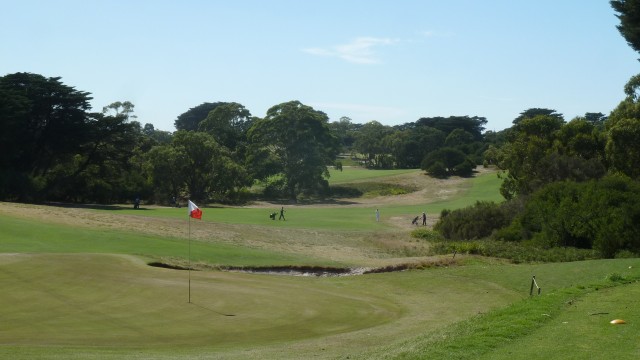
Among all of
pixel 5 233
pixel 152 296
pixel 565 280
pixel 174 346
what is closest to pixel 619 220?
pixel 565 280

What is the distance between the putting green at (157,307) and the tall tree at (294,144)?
76.5 metres

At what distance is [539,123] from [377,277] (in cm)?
4374

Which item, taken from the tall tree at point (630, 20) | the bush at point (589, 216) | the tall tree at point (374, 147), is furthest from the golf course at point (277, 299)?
the tall tree at point (374, 147)

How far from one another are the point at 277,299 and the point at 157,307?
4.41 metres

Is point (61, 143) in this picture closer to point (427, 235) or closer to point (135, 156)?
point (135, 156)

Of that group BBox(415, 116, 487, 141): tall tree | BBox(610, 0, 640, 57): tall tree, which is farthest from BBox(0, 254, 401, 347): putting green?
BBox(415, 116, 487, 141): tall tree

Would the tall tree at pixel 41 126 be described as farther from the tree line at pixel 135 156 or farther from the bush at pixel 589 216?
the bush at pixel 589 216

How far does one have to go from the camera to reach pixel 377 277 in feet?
119

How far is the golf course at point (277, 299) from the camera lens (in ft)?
49.3

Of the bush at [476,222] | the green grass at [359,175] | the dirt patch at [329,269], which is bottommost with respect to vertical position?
the dirt patch at [329,269]

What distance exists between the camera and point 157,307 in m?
23.5

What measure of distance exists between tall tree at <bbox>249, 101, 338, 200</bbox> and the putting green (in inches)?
3012

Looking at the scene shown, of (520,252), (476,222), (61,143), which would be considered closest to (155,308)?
(520,252)

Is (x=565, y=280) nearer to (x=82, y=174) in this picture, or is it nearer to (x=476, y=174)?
(x=82, y=174)
